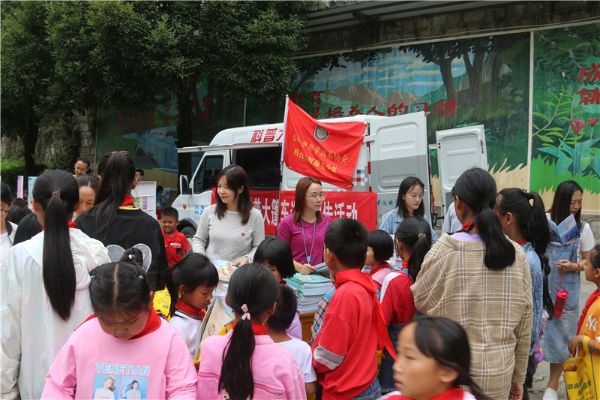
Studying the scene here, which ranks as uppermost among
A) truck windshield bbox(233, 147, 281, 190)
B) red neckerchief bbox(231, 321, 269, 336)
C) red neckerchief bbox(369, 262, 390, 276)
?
truck windshield bbox(233, 147, 281, 190)

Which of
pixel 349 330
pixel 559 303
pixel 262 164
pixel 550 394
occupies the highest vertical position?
pixel 262 164

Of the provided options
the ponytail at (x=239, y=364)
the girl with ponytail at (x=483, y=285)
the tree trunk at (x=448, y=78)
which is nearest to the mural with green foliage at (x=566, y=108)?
the tree trunk at (x=448, y=78)

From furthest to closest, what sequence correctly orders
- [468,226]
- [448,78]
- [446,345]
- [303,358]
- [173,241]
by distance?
1. [448,78]
2. [173,241]
3. [468,226]
4. [303,358]
5. [446,345]

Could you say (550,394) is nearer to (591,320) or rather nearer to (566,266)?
(566,266)

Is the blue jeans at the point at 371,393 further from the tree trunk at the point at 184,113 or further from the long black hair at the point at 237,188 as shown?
the tree trunk at the point at 184,113

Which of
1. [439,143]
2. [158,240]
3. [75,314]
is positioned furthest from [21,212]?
[439,143]

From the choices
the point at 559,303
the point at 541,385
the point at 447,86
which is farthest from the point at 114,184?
the point at 447,86

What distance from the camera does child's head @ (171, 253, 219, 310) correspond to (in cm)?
242

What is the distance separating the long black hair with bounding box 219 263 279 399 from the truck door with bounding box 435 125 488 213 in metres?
5.55

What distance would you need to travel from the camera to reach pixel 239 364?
1.88m

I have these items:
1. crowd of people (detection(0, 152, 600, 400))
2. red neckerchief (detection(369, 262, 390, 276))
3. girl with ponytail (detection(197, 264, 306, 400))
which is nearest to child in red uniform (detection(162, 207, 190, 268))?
crowd of people (detection(0, 152, 600, 400))

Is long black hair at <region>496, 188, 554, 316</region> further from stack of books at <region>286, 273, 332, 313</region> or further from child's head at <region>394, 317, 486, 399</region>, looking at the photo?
child's head at <region>394, 317, 486, 399</region>

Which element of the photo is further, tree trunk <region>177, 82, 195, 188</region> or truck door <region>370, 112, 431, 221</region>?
tree trunk <region>177, 82, 195, 188</region>

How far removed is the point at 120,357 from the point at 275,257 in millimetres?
Result: 1204
